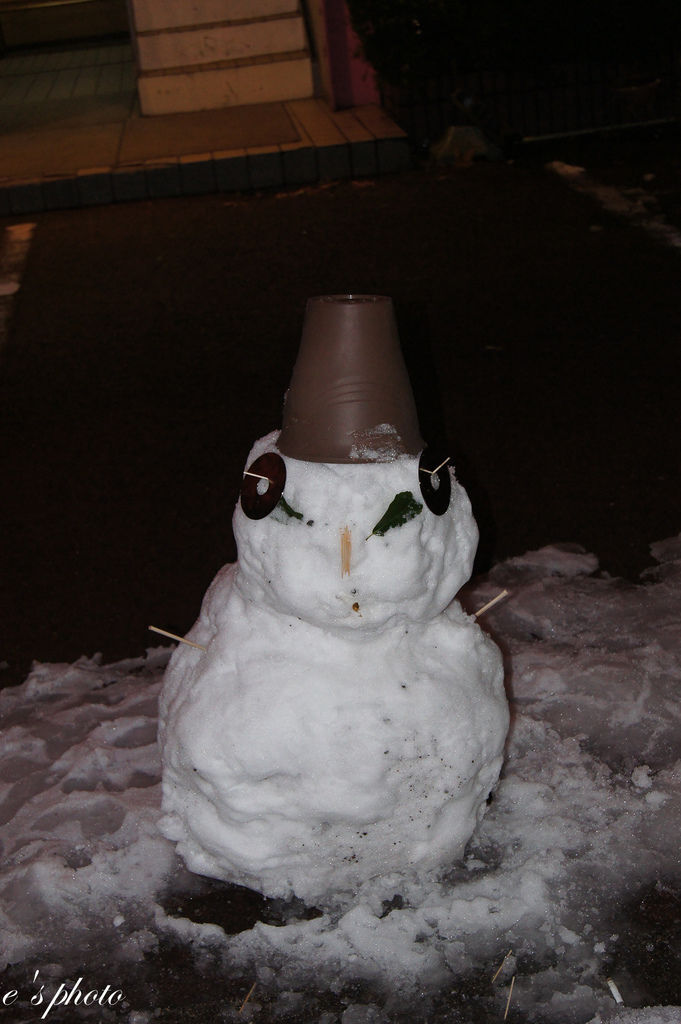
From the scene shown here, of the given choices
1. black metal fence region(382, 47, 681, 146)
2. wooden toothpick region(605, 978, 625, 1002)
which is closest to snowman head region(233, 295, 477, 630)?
wooden toothpick region(605, 978, 625, 1002)

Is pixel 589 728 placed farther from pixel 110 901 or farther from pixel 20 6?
pixel 20 6

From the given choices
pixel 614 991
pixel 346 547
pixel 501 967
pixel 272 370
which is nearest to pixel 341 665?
pixel 346 547

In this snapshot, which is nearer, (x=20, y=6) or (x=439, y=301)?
(x=439, y=301)

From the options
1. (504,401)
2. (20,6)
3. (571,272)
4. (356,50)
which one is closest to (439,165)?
(356,50)

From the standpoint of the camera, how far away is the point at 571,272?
541cm

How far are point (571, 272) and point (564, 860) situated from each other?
12.7 feet

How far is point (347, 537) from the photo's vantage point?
Result: 188 cm

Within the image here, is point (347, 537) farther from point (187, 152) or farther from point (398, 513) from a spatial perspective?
point (187, 152)

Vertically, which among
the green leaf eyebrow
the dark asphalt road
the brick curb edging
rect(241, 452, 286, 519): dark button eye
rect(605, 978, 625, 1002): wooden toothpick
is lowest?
rect(605, 978, 625, 1002): wooden toothpick

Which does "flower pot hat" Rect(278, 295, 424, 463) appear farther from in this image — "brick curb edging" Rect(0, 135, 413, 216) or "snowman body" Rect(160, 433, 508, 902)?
"brick curb edging" Rect(0, 135, 413, 216)

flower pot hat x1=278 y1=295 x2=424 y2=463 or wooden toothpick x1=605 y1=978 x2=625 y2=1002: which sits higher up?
flower pot hat x1=278 y1=295 x2=424 y2=463

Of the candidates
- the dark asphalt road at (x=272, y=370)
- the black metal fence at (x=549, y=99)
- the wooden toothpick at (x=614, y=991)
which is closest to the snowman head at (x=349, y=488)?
the wooden toothpick at (x=614, y=991)

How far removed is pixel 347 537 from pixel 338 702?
1.16ft

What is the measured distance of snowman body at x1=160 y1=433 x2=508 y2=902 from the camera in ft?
6.30
